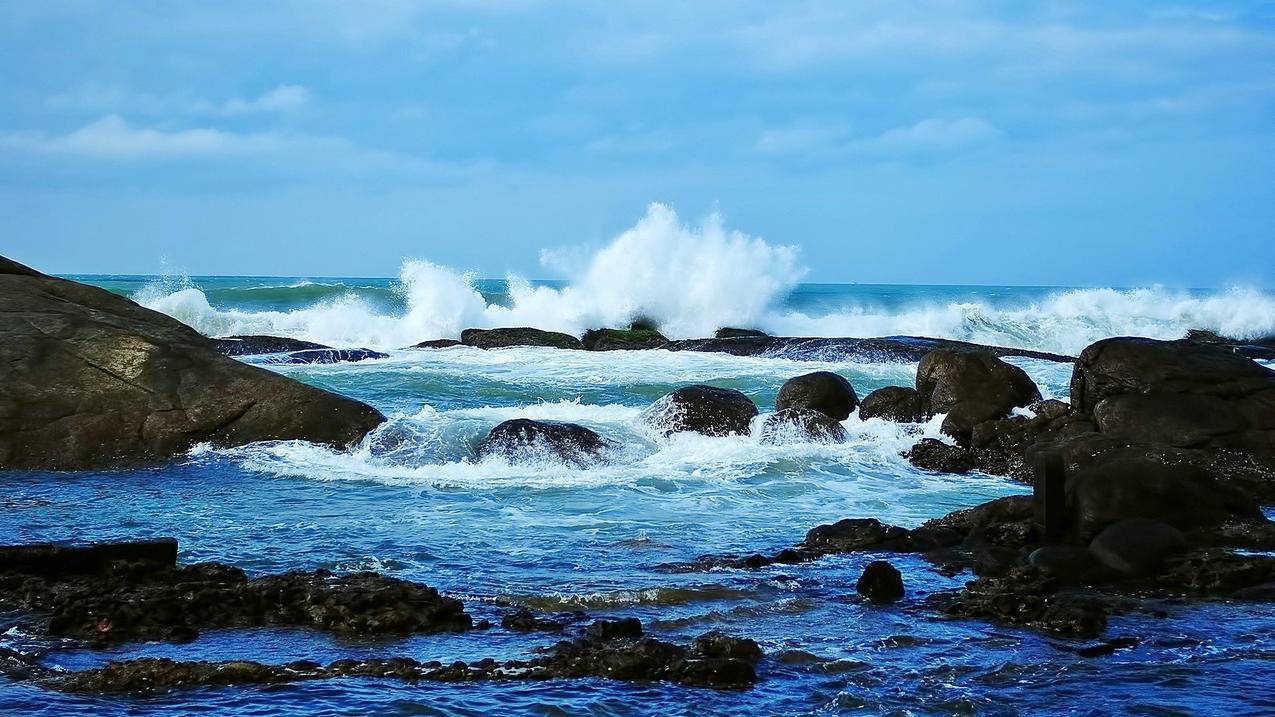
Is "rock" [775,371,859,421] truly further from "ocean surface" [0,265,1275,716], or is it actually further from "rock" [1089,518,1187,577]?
"rock" [1089,518,1187,577]

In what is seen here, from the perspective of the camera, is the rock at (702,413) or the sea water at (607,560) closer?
the sea water at (607,560)

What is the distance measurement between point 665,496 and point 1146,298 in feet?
132

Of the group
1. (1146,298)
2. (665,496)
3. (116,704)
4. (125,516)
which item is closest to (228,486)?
(125,516)

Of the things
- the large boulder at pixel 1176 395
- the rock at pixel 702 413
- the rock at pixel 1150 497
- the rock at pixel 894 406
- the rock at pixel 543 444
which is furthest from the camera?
the rock at pixel 894 406

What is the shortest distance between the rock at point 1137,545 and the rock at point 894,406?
7.29m

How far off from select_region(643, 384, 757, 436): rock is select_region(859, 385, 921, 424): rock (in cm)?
182

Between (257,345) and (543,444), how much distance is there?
16397 millimetres

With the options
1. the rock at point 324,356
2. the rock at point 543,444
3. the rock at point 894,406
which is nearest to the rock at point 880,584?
the rock at point 543,444

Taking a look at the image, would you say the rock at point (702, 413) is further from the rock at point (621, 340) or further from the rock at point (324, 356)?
the rock at point (621, 340)

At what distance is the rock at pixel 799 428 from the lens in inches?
592

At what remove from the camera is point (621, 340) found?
3133cm

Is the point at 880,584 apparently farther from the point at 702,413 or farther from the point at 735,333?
the point at 735,333

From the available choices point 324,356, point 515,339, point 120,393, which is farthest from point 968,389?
point 515,339

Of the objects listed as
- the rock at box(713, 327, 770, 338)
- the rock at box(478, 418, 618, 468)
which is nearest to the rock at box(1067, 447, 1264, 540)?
the rock at box(478, 418, 618, 468)
